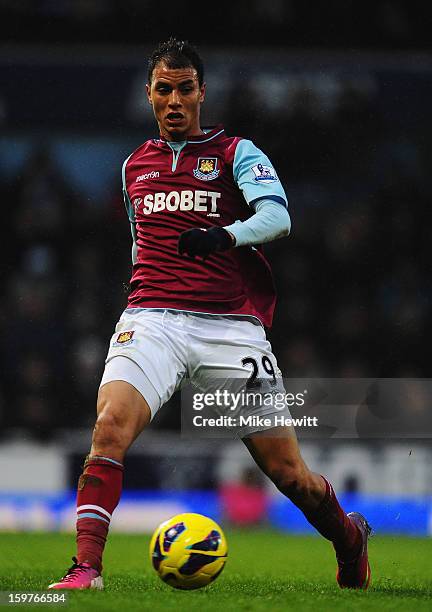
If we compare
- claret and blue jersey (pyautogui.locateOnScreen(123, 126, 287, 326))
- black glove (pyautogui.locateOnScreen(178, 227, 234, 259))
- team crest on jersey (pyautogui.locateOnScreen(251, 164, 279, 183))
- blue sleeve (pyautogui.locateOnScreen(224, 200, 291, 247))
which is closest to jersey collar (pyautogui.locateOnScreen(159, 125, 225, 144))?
claret and blue jersey (pyautogui.locateOnScreen(123, 126, 287, 326))

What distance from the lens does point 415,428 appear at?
36.9ft

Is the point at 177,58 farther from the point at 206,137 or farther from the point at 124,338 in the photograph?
the point at 124,338

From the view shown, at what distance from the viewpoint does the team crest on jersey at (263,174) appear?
4.51 m

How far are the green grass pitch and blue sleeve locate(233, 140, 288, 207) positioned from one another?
59.5 inches

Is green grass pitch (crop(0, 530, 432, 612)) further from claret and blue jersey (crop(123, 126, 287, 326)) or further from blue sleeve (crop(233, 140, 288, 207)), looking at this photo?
blue sleeve (crop(233, 140, 288, 207))

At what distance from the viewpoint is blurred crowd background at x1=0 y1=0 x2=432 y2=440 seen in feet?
41.9

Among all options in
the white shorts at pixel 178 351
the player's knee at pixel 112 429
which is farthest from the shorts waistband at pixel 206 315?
the player's knee at pixel 112 429

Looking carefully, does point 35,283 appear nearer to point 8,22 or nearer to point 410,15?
point 8,22

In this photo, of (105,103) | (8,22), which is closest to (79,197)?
(105,103)

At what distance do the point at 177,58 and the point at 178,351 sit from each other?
4.08ft

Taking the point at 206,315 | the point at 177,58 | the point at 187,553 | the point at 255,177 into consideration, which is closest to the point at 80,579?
the point at 187,553

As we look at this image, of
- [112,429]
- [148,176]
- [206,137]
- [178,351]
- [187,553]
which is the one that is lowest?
[187,553]

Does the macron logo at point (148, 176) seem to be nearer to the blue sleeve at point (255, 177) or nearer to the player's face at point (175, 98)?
the player's face at point (175, 98)

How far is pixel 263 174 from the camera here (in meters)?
4.52
